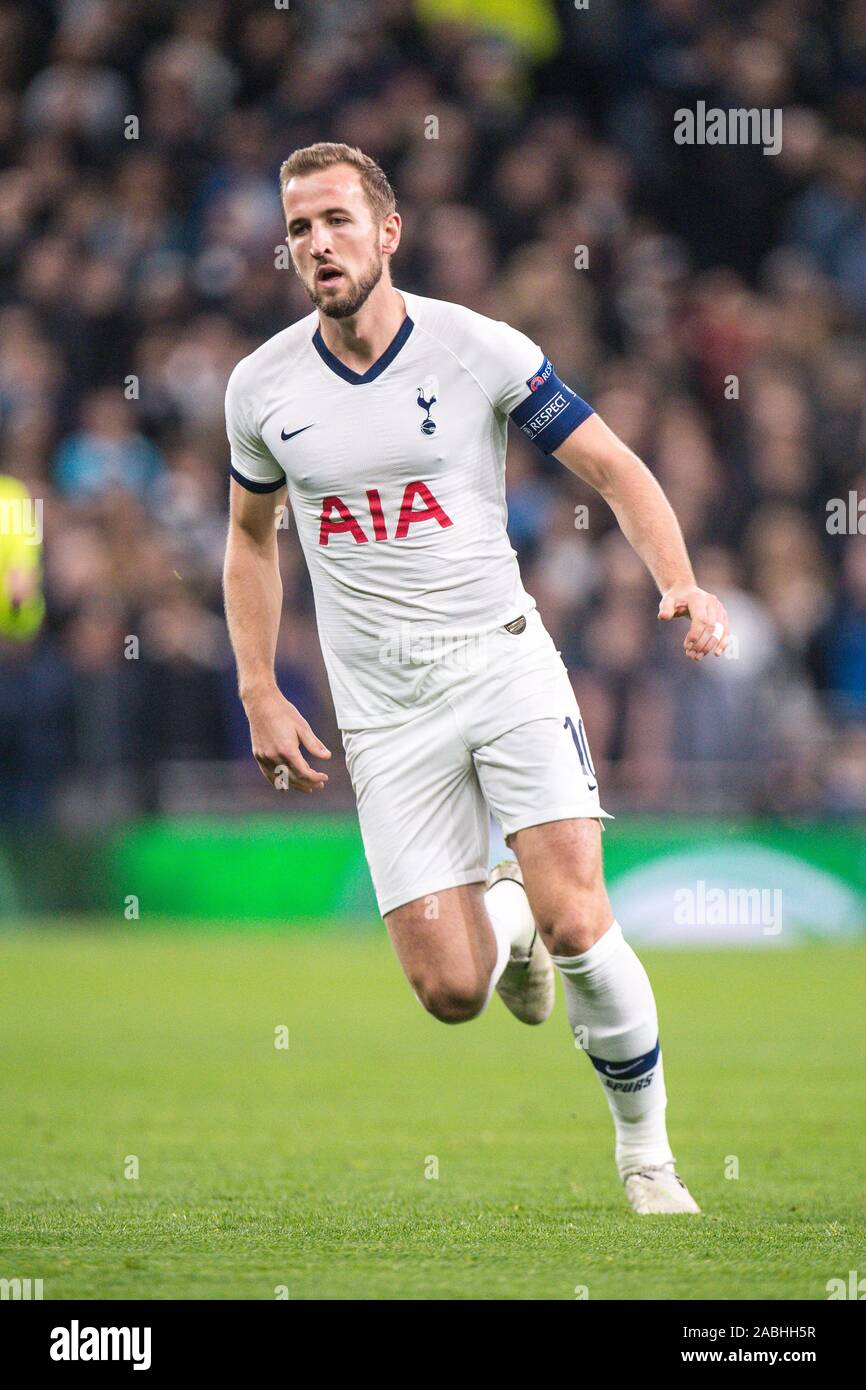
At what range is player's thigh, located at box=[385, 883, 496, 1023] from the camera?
568cm

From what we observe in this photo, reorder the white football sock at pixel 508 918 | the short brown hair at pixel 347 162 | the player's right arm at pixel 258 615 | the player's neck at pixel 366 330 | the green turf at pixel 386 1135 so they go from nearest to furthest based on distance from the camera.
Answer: the green turf at pixel 386 1135 → the short brown hair at pixel 347 162 → the player's neck at pixel 366 330 → the player's right arm at pixel 258 615 → the white football sock at pixel 508 918

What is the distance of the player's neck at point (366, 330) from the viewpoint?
5.69m

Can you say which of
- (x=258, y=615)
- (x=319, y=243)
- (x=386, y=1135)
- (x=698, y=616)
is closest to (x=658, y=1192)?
(x=698, y=616)

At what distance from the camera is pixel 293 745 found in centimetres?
575

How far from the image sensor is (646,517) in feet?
17.9

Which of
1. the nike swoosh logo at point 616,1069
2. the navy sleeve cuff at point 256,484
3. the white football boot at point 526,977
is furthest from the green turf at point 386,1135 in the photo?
the navy sleeve cuff at point 256,484

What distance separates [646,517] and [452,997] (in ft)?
4.54

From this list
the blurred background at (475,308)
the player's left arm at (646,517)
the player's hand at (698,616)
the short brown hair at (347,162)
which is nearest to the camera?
the player's hand at (698,616)

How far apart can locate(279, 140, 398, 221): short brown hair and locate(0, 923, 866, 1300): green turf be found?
2.67 m

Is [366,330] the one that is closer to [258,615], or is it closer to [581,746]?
[258,615]

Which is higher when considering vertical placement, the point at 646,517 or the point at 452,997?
the point at 646,517

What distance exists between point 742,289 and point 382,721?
1147 centimetres

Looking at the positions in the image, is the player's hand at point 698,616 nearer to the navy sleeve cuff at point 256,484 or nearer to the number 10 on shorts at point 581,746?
the number 10 on shorts at point 581,746

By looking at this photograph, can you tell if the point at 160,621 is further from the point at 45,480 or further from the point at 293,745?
the point at 293,745
